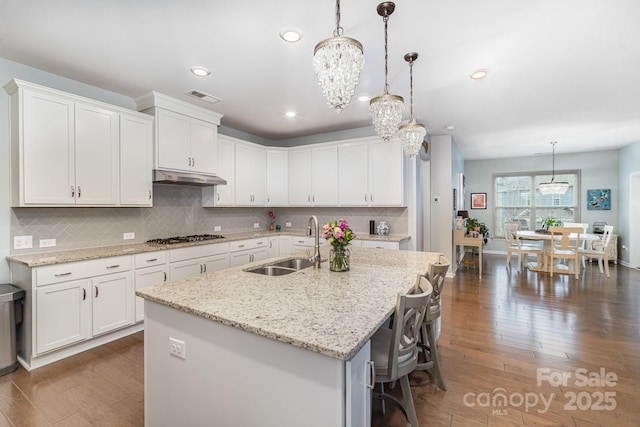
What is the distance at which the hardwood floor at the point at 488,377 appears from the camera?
1901 millimetres

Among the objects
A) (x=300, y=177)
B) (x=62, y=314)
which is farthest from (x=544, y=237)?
(x=62, y=314)

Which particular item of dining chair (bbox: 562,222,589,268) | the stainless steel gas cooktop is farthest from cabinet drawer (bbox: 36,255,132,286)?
dining chair (bbox: 562,222,589,268)

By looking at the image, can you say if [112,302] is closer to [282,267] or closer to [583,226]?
[282,267]

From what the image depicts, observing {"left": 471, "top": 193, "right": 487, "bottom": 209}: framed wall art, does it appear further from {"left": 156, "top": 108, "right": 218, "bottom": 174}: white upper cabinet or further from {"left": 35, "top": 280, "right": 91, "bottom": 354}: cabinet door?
{"left": 35, "top": 280, "right": 91, "bottom": 354}: cabinet door

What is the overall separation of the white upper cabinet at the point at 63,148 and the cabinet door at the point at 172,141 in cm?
30

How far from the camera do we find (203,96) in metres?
3.50

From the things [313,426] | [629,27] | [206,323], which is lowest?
[313,426]

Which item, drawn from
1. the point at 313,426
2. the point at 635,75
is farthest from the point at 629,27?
the point at 313,426

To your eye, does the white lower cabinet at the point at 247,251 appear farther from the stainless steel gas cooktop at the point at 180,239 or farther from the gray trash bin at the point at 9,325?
the gray trash bin at the point at 9,325

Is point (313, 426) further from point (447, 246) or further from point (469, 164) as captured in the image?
point (469, 164)

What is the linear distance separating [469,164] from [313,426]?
30.4 ft

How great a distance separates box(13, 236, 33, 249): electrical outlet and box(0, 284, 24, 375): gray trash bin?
0.44 meters

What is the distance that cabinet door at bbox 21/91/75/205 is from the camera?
2.54 meters

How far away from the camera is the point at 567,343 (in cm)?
289
